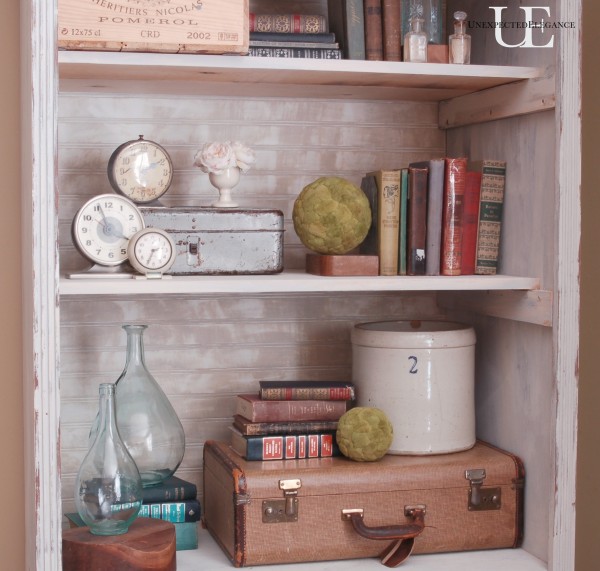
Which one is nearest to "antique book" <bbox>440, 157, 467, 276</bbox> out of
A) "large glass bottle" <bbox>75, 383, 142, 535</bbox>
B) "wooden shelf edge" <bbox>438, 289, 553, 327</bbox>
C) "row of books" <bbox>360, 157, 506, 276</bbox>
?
"row of books" <bbox>360, 157, 506, 276</bbox>

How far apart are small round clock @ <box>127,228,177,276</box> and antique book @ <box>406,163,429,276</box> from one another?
1.62ft

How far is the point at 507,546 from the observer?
193 centimetres

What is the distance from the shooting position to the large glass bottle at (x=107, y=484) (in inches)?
65.7

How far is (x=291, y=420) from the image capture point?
1938 millimetres

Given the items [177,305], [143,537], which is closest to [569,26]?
[177,305]

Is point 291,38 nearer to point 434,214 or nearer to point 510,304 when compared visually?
point 434,214

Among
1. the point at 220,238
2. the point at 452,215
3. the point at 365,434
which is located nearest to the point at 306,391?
the point at 365,434

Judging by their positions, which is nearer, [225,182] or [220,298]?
[225,182]

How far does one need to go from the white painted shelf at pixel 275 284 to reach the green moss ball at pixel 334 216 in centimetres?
8

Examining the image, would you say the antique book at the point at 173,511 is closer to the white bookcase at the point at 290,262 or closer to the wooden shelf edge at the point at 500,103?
the white bookcase at the point at 290,262

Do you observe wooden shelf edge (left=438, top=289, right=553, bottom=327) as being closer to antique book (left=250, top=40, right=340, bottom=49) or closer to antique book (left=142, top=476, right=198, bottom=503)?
antique book (left=250, top=40, right=340, bottom=49)

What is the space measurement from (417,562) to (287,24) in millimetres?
1101

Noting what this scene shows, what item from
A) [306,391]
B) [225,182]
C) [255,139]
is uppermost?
[255,139]

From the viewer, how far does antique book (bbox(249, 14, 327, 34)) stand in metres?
1.86
